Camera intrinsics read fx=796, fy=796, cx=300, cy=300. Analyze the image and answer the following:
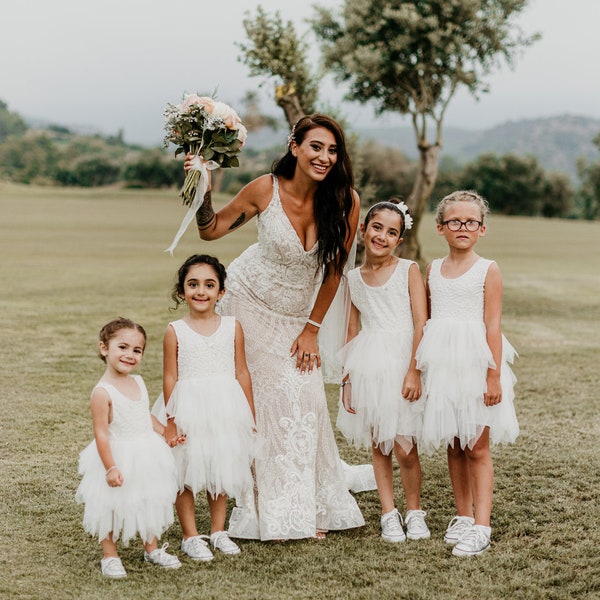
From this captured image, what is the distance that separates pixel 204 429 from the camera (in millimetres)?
4281

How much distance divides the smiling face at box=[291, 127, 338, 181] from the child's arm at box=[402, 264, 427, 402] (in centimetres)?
77

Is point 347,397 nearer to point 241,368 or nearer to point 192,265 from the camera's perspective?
point 241,368

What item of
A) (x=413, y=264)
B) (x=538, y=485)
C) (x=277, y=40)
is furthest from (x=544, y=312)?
(x=413, y=264)

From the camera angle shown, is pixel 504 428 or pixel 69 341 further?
pixel 69 341

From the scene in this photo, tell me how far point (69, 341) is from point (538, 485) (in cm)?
735

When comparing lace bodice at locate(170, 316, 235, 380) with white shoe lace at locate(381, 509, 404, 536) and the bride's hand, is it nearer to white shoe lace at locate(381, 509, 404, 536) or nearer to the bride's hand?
the bride's hand

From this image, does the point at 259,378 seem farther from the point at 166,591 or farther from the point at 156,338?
the point at 156,338

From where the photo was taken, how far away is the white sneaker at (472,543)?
4336mm

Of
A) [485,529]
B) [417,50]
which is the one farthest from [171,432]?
[417,50]

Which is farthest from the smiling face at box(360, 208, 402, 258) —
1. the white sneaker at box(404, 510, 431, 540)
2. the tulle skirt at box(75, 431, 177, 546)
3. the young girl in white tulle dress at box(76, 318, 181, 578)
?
the tulle skirt at box(75, 431, 177, 546)

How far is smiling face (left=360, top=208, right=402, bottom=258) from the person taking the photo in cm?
466

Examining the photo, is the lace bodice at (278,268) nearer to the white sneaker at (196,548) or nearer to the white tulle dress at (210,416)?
the white tulle dress at (210,416)

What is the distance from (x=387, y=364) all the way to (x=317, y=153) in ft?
4.21

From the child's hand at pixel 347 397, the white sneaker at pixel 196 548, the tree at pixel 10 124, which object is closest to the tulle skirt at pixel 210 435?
the white sneaker at pixel 196 548
